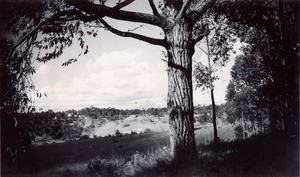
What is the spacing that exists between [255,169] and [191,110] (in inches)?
70.1

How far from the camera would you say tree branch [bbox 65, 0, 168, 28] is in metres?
6.14

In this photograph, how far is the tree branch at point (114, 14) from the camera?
6.14 metres

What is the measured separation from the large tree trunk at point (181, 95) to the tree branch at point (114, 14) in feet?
1.36

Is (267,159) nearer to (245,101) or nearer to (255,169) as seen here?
(255,169)

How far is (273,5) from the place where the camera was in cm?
1016

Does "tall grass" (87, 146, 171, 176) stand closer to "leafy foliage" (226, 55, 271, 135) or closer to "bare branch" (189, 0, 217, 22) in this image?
"bare branch" (189, 0, 217, 22)

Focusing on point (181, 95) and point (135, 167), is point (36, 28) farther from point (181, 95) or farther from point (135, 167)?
point (135, 167)

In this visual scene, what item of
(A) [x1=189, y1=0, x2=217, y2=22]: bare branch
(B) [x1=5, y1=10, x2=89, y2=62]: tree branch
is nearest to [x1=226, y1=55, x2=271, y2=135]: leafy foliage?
(A) [x1=189, y1=0, x2=217, y2=22]: bare branch

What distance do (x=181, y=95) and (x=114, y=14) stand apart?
238 centimetres

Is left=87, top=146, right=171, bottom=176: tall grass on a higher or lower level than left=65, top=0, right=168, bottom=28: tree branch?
lower

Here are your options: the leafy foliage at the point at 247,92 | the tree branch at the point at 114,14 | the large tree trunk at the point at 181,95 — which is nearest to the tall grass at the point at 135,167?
the large tree trunk at the point at 181,95

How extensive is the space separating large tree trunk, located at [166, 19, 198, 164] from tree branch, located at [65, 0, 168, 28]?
16.3 inches

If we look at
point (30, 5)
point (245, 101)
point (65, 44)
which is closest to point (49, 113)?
point (65, 44)

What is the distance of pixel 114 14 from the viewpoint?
20.9 ft
